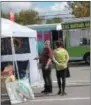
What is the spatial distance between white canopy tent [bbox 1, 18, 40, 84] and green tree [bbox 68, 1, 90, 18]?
2894 cm

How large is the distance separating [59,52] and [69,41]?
1462 centimetres

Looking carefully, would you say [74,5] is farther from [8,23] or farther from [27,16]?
[8,23]

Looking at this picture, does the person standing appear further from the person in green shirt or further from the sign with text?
the sign with text

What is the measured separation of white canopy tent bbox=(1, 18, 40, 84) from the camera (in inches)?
510

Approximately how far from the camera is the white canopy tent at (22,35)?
12953 mm

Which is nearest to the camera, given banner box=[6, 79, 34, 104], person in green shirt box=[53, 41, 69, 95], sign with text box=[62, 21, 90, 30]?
banner box=[6, 79, 34, 104]

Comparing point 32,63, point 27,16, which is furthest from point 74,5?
point 32,63

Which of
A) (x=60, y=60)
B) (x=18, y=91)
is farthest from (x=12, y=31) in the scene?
(x=18, y=91)

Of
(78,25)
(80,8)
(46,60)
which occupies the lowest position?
(46,60)

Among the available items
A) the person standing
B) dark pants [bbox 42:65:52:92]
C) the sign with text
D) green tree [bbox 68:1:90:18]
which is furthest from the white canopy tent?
green tree [bbox 68:1:90:18]

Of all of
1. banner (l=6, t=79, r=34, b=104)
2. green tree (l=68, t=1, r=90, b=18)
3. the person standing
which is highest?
green tree (l=68, t=1, r=90, b=18)

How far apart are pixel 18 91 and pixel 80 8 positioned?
35.7 meters

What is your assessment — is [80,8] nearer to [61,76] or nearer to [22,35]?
[22,35]

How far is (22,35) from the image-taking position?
1373cm
